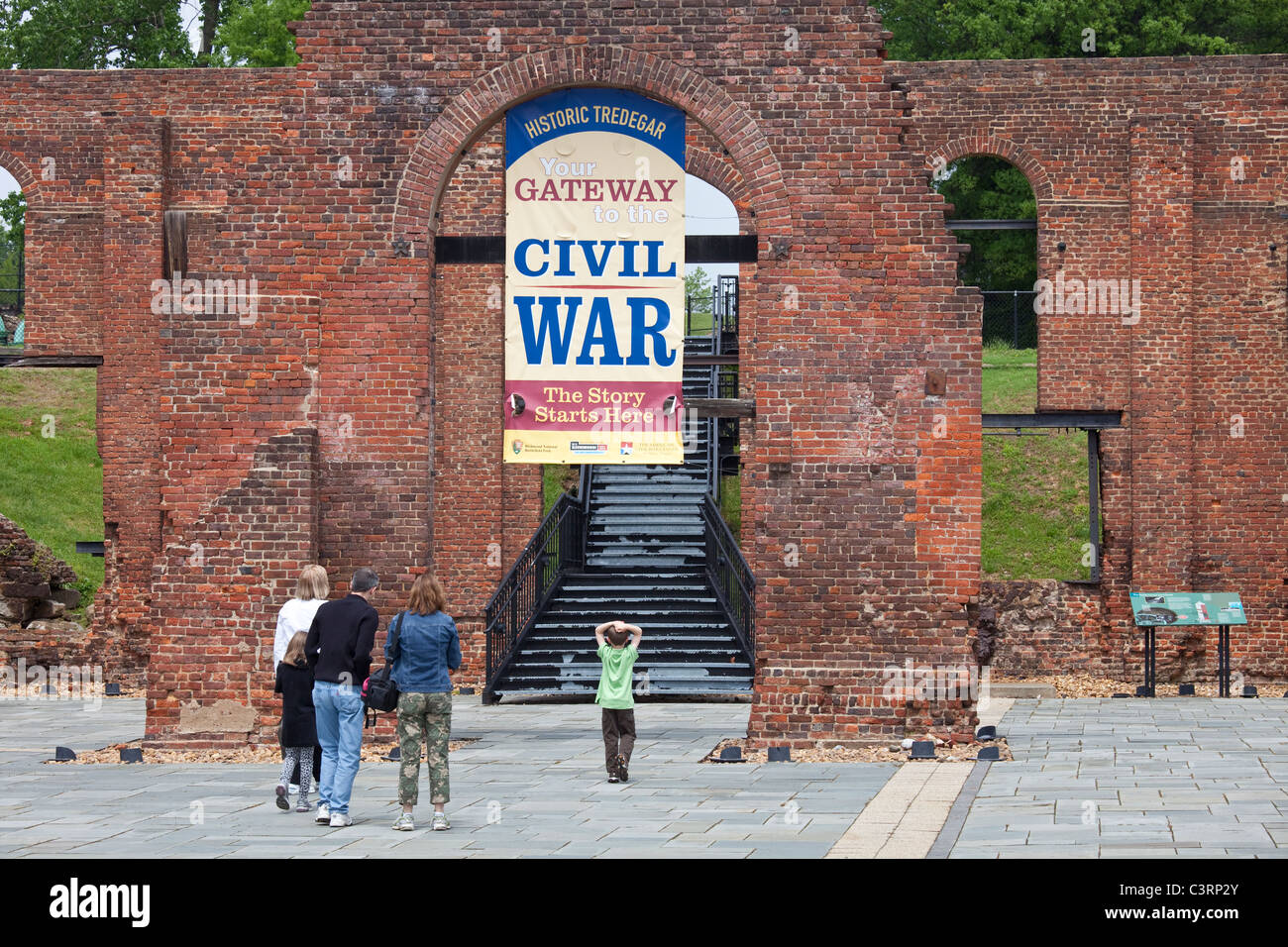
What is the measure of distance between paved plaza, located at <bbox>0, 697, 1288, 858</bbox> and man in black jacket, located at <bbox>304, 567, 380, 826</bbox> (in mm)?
460

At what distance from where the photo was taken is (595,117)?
13867mm

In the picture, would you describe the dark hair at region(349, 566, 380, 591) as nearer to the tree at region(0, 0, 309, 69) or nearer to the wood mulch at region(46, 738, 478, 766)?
the wood mulch at region(46, 738, 478, 766)

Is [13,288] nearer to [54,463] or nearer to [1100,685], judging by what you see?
[54,463]

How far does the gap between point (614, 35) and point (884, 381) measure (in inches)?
143

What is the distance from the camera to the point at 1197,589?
20.3 m

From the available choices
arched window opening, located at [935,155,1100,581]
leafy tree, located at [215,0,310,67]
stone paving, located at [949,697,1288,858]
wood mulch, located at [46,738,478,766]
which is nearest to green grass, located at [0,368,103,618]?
leafy tree, located at [215,0,310,67]

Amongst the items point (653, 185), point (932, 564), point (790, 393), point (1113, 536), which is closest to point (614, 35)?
point (653, 185)

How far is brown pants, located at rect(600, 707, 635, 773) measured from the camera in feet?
37.7

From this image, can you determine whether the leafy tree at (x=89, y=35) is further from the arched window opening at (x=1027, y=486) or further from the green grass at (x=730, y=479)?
the arched window opening at (x=1027, y=486)

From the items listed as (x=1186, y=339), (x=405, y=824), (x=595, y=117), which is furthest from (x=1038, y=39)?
(x=405, y=824)

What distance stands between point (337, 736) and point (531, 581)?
9565mm

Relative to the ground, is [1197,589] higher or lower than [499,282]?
lower

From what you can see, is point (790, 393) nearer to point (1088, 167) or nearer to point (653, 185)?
point (653, 185)

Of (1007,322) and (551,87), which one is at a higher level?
(1007,322)
